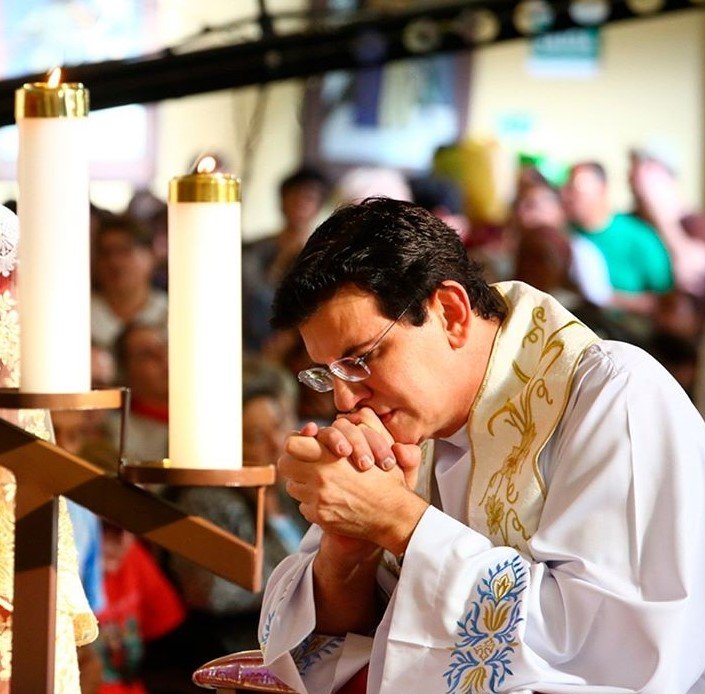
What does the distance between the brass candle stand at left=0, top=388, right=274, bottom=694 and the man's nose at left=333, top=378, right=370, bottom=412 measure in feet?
3.21

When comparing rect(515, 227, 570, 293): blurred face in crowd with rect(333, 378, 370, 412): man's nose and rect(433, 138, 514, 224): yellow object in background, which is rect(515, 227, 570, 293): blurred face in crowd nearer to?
rect(433, 138, 514, 224): yellow object in background

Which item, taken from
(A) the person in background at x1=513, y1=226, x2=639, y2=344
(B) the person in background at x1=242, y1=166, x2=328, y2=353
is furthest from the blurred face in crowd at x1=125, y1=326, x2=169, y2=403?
(A) the person in background at x1=513, y1=226, x2=639, y2=344

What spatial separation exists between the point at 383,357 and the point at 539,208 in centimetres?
506

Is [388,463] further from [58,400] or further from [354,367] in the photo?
[58,400]

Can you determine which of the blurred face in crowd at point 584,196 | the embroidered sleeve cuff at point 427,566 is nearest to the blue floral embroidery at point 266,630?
the embroidered sleeve cuff at point 427,566

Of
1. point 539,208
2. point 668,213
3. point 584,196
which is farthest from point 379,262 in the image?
point 668,213

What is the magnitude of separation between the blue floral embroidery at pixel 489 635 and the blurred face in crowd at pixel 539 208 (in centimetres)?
497

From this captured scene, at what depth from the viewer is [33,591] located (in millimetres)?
1626

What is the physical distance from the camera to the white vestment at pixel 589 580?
7.87 ft

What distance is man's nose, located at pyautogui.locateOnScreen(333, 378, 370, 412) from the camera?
2.61m

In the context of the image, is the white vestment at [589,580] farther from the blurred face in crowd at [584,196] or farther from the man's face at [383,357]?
the blurred face in crowd at [584,196]

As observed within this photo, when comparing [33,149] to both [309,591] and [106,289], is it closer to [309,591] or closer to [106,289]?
[309,591]

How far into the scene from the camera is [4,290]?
2840mm

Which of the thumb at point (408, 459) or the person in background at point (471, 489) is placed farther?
the thumb at point (408, 459)
